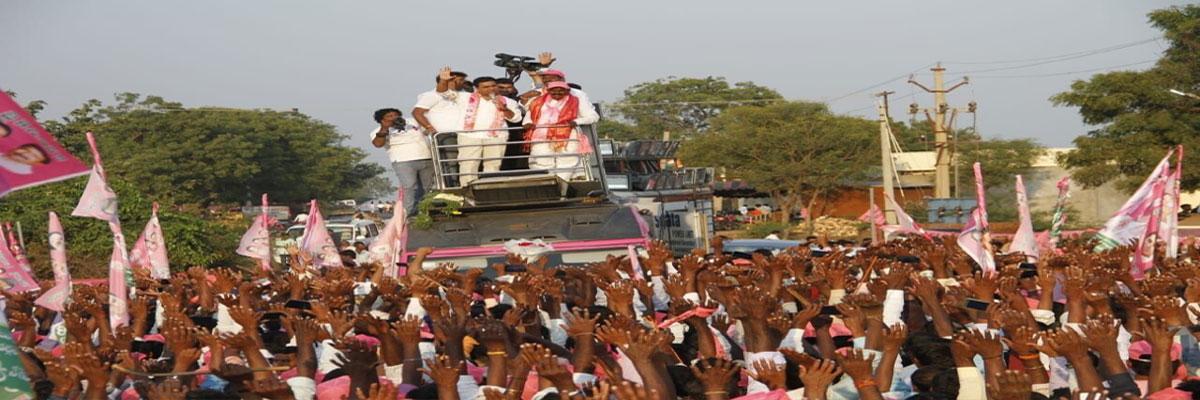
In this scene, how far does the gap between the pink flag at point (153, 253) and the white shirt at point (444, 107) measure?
241 centimetres

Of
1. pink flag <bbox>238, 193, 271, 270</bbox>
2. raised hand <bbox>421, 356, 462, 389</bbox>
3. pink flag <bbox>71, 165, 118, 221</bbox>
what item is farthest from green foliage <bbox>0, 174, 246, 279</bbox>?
raised hand <bbox>421, 356, 462, 389</bbox>

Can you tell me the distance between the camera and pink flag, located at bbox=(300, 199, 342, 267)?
45.9 ft

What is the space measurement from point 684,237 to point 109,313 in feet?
23.0

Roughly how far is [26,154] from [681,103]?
Answer: 206 feet

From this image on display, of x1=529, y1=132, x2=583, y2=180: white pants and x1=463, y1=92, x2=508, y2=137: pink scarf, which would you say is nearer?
x1=529, y1=132, x2=583, y2=180: white pants

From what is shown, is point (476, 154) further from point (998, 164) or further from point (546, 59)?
point (998, 164)

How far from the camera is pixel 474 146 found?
514 inches

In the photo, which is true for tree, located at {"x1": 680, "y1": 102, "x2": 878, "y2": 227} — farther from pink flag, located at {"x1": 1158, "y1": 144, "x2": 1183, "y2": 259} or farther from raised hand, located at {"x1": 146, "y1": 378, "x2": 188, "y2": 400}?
raised hand, located at {"x1": 146, "y1": 378, "x2": 188, "y2": 400}

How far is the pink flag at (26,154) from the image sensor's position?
5.34 meters

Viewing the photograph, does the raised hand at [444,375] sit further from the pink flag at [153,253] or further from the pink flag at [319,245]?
the pink flag at [319,245]

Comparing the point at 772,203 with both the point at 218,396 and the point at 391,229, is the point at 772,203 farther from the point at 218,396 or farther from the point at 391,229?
the point at 218,396

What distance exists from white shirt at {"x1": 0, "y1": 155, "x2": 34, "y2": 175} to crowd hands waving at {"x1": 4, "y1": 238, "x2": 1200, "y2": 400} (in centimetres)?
87

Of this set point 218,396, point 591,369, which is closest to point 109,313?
point 218,396

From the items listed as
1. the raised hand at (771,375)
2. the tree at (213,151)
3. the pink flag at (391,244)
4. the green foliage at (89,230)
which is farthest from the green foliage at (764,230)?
the raised hand at (771,375)
